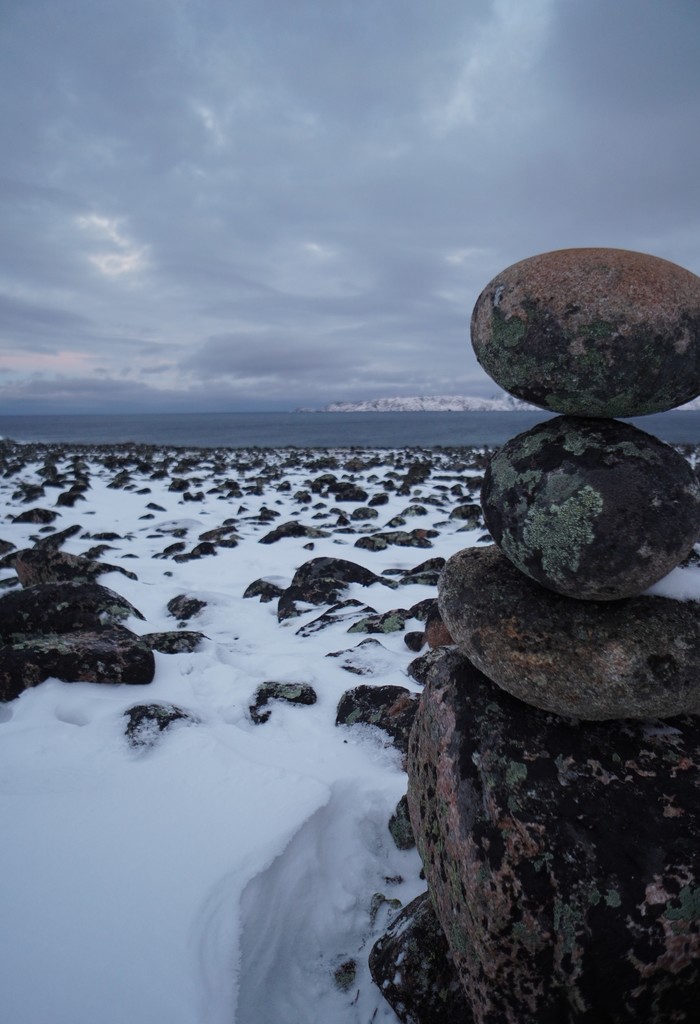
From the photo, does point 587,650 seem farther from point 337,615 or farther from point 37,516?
point 37,516

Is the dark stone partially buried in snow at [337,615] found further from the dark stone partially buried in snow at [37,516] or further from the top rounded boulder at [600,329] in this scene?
the dark stone partially buried in snow at [37,516]

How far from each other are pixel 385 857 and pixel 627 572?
2.73 m

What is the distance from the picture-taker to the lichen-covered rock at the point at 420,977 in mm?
2838

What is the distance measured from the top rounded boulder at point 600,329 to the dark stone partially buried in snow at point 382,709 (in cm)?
320

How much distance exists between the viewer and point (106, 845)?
11.1 feet

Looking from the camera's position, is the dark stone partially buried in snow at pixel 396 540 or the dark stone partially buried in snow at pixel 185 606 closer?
the dark stone partially buried in snow at pixel 185 606

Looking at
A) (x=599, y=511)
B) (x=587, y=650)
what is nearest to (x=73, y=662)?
(x=587, y=650)

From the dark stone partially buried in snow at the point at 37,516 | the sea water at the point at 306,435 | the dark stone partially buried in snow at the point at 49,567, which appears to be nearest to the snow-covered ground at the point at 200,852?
the dark stone partially buried in snow at the point at 49,567

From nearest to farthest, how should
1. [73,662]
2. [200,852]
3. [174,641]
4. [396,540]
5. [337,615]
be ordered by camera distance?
[200,852] < [73,662] < [174,641] < [337,615] < [396,540]

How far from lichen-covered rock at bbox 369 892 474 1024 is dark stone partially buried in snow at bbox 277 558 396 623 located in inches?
221

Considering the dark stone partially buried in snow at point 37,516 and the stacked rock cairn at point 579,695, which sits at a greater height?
the stacked rock cairn at point 579,695

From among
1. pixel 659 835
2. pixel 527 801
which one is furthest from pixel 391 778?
pixel 659 835

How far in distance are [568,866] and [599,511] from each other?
69.1 inches

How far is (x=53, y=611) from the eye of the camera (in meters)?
6.66
